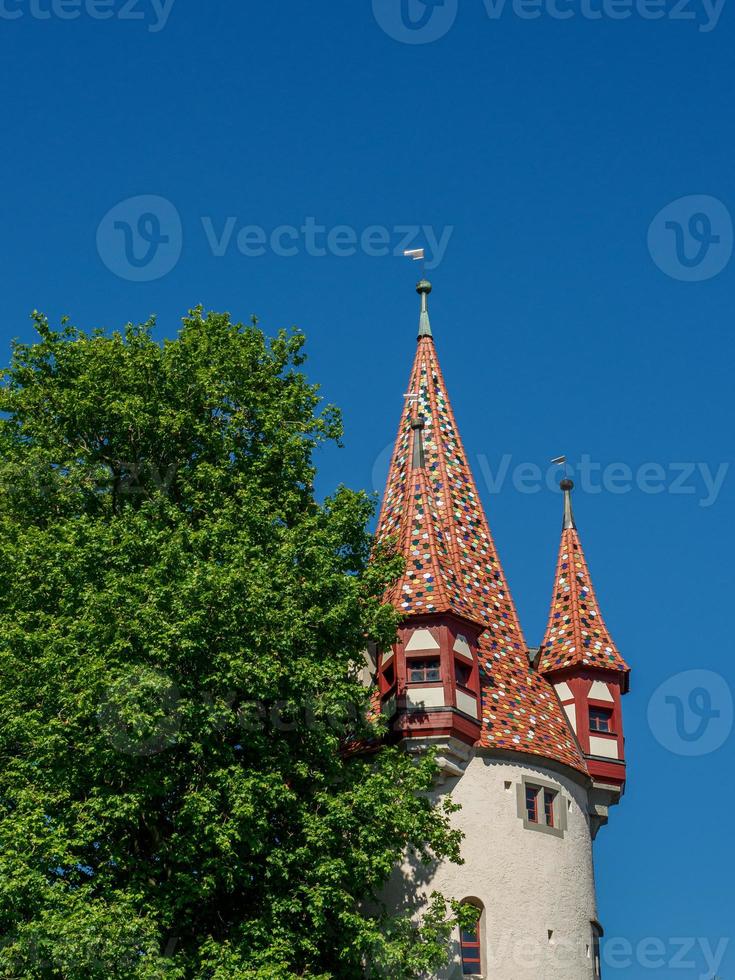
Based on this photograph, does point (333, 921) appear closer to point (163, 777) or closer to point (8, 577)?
point (163, 777)

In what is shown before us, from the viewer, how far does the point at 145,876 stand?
25.6 metres

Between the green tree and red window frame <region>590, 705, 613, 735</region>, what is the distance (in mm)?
5178

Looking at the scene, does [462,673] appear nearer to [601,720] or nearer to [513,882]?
[513,882]

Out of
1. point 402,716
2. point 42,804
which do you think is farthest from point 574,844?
point 42,804

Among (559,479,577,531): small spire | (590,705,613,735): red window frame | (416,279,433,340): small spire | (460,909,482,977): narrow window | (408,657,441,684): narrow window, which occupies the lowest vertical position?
(460,909,482,977): narrow window

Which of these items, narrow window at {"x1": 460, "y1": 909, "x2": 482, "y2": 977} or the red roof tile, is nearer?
narrow window at {"x1": 460, "y1": 909, "x2": 482, "y2": 977}

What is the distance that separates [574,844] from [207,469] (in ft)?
31.8

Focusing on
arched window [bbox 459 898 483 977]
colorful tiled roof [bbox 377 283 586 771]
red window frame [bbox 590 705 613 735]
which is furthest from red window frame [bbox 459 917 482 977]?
red window frame [bbox 590 705 613 735]

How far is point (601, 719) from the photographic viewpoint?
112 feet

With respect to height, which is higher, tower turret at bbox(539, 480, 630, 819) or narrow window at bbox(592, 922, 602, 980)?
tower turret at bbox(539, 480, 630, 819)

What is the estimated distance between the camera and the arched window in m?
29.5

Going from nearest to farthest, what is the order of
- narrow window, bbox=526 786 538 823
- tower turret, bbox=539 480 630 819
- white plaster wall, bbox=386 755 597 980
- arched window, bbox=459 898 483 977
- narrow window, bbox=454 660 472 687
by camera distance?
arched window, bbox=459 898 483 977
white plaster wall, bbox=386 755 597 980
narrow window, bbox=526 786 538 823
narrow window, bbox=454 660 472 687
tower turret, bbox=539 480 630 819

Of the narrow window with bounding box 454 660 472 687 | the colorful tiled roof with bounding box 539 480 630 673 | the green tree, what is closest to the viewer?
the green tree

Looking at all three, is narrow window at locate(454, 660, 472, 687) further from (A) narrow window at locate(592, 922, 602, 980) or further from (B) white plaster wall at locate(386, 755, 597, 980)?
(A) narrow window at locate(592, 922, 602, 980)
